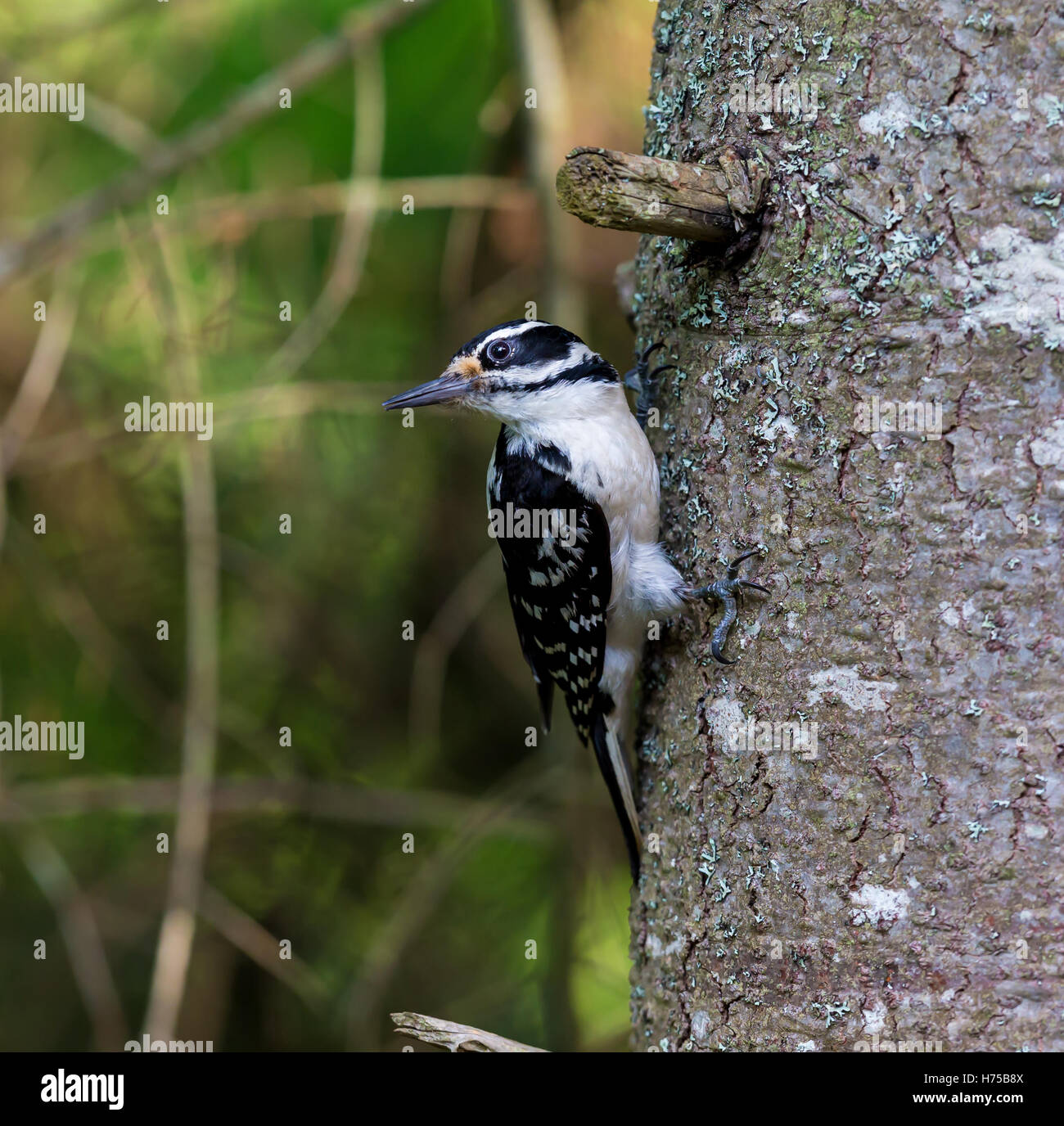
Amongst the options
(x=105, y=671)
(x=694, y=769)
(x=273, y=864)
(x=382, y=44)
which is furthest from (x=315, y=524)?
(x=694, y=769)

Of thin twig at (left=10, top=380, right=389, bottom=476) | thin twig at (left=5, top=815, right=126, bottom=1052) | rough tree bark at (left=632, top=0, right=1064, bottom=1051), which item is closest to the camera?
rough tree bark at (left=632, top=0, right=1064, bottom=1051)

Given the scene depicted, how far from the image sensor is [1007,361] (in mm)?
1684

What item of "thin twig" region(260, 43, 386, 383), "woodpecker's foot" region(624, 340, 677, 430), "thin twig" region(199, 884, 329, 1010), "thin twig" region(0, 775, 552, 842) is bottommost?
"thin twig" region(199, 884, 329, 1010)

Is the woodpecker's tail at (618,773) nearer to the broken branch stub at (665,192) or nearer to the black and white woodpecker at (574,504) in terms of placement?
the black and white woodpecker at (574,504)

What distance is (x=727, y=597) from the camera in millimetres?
2027

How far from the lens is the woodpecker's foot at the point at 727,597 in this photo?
78.9 inches

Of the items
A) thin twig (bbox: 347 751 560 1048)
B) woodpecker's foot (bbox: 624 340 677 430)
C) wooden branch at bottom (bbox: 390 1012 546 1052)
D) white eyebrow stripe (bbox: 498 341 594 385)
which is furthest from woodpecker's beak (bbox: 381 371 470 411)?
wooden branch at bottom (bbox: 390 1012 546 1052)

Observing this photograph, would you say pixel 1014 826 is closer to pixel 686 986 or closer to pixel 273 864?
pixel 686 986

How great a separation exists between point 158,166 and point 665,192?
1931 mm

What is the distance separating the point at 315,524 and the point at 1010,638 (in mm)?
2641

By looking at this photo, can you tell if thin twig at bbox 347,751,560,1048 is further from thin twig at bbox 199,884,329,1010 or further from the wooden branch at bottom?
the wooden branch at bottom

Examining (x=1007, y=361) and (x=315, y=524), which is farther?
(x=315, y=524)

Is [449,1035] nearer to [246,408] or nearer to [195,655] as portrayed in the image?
[195,655]

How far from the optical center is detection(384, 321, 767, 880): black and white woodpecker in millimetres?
2533
